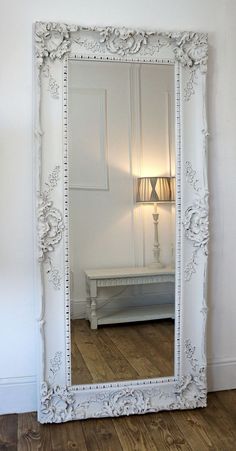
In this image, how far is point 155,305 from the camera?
2570 mm

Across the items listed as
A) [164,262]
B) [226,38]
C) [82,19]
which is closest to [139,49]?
[82,19]

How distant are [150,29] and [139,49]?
166 millimetres

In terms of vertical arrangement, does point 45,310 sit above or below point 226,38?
below

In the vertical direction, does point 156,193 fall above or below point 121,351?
above

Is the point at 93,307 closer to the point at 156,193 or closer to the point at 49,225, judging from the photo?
the point at 49,225

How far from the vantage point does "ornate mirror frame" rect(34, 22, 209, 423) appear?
7.86 ft

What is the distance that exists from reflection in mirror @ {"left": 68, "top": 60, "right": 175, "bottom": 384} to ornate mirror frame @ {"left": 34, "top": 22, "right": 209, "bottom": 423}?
0.16 feet

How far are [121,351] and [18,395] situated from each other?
Answer: 591mm

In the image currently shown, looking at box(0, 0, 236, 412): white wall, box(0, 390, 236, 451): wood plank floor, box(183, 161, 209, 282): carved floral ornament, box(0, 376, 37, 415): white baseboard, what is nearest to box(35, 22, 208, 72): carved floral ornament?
box(0, 0, 236, 412): white wall

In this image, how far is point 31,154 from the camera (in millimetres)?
2469

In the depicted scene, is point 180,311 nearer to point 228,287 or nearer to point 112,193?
point 228,287

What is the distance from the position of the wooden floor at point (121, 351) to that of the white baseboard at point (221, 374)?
314 millimetres

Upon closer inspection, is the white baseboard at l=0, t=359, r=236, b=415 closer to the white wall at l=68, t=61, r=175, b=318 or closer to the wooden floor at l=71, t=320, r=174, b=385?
the wooden floor at l=71, t=320, r=174, b=385

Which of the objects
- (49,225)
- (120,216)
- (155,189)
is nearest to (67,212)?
(49,225)
